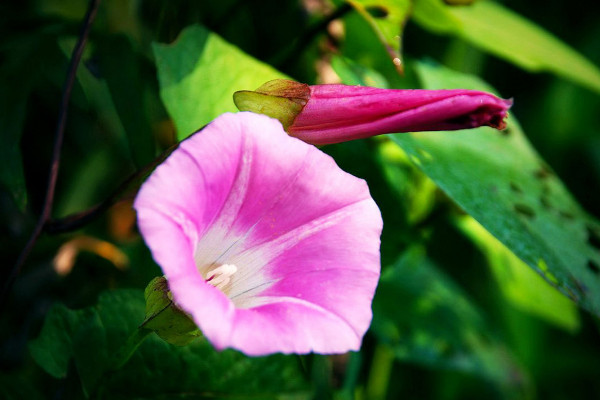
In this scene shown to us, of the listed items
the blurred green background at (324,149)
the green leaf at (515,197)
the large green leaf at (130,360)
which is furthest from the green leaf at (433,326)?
the large green leaf at (130,360)

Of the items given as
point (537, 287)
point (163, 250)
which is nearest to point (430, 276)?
point (537, 287)

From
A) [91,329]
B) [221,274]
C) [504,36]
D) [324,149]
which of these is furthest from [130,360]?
[504,36]

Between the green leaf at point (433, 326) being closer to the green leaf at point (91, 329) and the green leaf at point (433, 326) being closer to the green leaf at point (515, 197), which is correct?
the green leaf at point (515, 197)

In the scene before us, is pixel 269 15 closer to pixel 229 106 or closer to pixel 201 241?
pixel 229 106

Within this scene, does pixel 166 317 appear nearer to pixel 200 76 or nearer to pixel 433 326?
pixel 200 76

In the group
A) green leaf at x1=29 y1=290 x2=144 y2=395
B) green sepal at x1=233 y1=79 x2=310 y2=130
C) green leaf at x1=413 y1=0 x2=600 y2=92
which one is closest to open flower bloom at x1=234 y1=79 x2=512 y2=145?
green sepal at x1=233 y1=79 x2=310 y2=130

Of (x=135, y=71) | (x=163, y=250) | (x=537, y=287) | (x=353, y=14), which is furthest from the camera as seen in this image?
(x=537, y=287)
